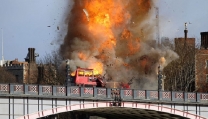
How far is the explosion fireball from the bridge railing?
13.5 meters

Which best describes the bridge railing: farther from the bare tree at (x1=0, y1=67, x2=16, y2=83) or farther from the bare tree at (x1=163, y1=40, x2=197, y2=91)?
the bare tree at (x1=0, y1=67, x2=16, y2=83)

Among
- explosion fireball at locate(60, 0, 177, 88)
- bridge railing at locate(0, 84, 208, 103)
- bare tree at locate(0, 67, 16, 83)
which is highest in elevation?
explosion fireball at locate(60, 0, 177, 88)

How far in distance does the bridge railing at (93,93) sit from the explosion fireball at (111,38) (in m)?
13.5

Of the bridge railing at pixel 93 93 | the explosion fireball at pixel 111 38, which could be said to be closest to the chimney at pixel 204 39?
the explosion fireball at pixel 111 38

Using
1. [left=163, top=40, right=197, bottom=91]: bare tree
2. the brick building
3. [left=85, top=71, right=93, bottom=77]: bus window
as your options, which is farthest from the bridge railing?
the brick building

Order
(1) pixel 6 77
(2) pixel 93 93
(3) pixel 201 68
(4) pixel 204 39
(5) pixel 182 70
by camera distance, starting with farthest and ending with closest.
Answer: (1) pixel 6 77 < (4) pixel 204 39 < (3) pixel 201 68 < (5) pixel 182 70 < (2) pixel 93 93

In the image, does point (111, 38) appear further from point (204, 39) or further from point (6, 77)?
point (6, 77)

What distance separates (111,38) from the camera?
415 ft

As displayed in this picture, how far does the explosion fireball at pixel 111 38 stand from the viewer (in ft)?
405

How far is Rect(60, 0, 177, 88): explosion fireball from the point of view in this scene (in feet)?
405

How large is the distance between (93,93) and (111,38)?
26.5 metres

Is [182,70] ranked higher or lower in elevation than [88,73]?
higher

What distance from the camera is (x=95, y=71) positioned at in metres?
117

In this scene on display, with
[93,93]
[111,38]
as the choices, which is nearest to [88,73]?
[93,93]
